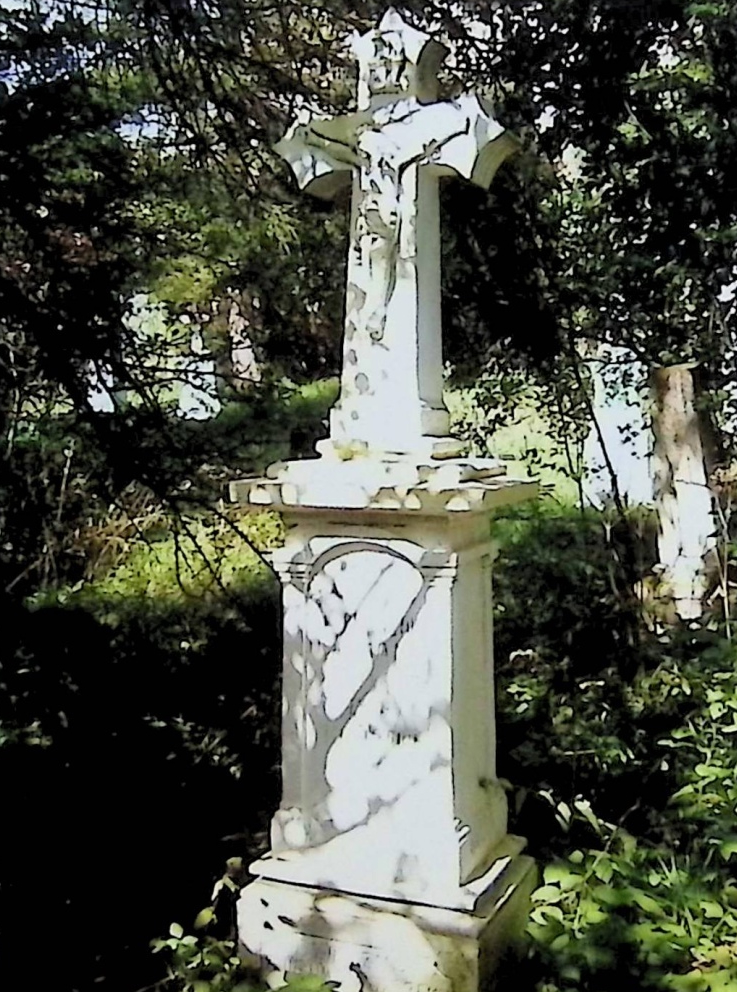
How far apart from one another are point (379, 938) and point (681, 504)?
8.24 feet

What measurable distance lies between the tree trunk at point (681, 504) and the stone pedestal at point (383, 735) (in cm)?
175

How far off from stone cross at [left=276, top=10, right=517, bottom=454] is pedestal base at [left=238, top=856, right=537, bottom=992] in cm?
110

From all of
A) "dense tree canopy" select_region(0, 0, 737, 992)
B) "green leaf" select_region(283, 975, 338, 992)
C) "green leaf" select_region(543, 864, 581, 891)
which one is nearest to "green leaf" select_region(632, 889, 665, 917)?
"green leaf" select_region(543, 864, 581, 891)

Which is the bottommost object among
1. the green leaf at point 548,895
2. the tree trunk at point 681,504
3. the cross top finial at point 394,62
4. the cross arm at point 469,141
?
the green leaf at point 548,895

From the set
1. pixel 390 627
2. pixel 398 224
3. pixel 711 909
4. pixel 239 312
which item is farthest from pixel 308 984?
pixel 239 312

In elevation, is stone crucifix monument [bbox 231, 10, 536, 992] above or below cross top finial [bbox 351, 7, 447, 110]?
below

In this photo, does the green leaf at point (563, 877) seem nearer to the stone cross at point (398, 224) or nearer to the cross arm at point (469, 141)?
the stone cross at point (398, 224)

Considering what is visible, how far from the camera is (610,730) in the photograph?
12.0ft

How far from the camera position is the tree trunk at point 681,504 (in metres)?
4.17

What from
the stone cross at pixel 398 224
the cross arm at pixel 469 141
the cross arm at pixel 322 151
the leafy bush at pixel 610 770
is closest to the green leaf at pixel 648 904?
the leafy bush at pixel 610 770

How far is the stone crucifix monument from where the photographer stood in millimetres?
2453

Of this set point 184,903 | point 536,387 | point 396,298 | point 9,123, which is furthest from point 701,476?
point 9,123

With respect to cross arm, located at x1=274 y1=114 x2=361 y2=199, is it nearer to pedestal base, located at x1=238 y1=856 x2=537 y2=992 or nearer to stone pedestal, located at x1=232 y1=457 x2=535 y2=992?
stone pedestal, located at x1=232 y1=457 x2=535 y2=992

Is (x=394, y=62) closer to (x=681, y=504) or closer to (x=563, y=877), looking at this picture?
(x=563, y=877)
